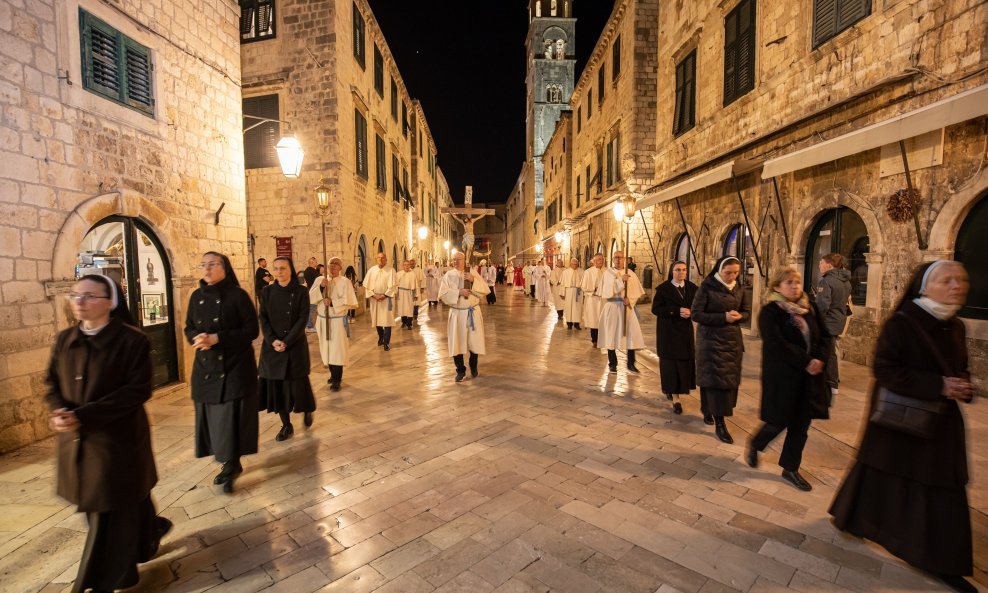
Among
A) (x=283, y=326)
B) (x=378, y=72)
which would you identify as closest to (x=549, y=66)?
(x=378, y=72)

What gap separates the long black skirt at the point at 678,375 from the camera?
18.8 ft

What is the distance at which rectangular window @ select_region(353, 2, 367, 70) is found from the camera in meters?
15.3

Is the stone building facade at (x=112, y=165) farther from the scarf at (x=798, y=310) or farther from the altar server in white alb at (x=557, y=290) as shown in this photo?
the altar server in white alb at (x=557, y=290)

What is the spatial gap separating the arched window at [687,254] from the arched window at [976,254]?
6.77 m

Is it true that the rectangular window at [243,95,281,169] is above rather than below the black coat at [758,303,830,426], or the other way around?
above

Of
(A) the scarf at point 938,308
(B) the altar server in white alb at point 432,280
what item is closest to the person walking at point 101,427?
(A) the scarf at point 938,308

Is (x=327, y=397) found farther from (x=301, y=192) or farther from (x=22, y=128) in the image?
(x=301, y=192)

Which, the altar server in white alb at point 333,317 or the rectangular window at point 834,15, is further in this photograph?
the rectangular window at point 834,15

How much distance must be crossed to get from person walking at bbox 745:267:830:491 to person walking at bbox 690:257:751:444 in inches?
31.5

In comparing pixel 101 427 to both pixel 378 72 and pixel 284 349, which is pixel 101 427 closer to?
pixel 284 349

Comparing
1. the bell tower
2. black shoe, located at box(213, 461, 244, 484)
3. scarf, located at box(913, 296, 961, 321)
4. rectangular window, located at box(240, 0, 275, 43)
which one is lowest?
black shoe, located at box(213, 461, 244, 484)

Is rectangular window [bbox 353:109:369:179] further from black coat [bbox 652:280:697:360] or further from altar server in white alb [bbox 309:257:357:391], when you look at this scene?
black coat [bbox 652:280:697:360]

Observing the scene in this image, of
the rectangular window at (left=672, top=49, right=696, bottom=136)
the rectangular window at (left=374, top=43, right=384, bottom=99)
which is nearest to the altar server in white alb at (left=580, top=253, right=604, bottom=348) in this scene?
the rectangular window at (left=672, top=49, right=696, bottom=136)

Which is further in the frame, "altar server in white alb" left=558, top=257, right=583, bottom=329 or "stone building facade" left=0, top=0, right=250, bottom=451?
"altar server in white alb" left=558, top=257, right=583, bottom=329
